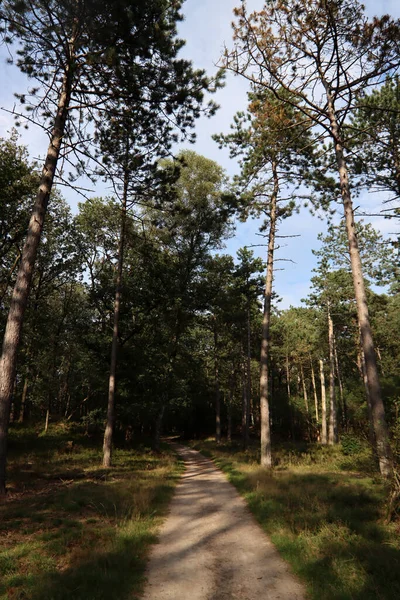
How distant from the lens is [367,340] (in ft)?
32.0

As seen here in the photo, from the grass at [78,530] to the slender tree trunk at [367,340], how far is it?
5.36 m

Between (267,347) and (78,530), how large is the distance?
35.8 ft

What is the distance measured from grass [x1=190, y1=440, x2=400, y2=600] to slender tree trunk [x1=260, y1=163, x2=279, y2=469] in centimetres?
275

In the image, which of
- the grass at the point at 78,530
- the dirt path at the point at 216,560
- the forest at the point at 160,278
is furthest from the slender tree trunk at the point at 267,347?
the dirt path at the point at 216,560

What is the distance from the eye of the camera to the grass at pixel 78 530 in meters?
4.55

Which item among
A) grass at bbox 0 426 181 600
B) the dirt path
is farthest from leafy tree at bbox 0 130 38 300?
the dirt path

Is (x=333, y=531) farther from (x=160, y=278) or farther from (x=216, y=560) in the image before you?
(x=160, y=278)

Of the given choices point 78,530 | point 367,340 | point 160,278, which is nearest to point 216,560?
point 78,530

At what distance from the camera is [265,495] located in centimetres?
957

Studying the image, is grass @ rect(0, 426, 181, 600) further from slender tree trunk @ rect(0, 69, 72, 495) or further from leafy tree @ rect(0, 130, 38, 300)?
leafy tree @ rect(0, 130, 38, 300)

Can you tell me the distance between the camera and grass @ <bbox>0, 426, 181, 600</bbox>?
14.9 feet

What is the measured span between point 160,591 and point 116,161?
12088 mm

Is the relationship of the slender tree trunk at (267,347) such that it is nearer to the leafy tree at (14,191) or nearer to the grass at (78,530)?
the grass at (78,530)

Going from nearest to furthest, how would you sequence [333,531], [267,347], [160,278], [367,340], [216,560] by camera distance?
[216,560], [333,531], [367,340], [267,347], [160,278]
